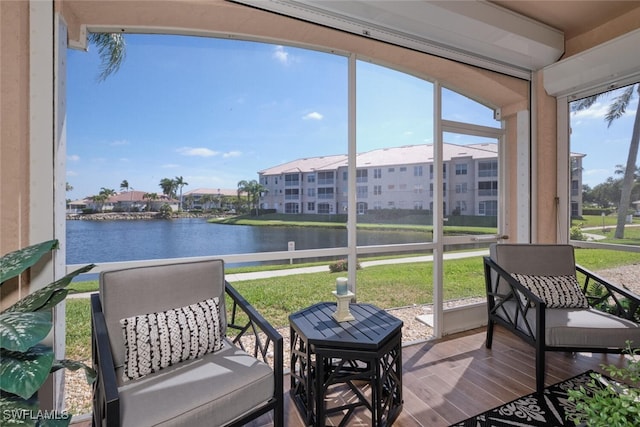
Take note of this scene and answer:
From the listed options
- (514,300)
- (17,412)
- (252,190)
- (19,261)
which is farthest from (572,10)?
(17,412)

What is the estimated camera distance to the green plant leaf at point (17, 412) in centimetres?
97

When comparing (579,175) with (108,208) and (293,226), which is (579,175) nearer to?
(293,226)

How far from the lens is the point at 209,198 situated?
94.1 inches

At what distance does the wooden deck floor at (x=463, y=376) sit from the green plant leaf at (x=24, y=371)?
1285 millimetres

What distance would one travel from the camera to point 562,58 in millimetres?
3264

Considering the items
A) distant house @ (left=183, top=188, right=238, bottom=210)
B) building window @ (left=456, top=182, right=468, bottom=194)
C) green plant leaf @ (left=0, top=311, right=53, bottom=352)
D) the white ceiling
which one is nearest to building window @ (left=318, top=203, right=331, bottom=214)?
distant house @ (left=183, top=188, right=238, bottom=210)

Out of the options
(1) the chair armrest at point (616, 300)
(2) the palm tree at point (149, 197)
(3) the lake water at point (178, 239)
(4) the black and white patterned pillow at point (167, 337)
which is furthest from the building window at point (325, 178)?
(1) the chair armrest at point (616, 300)

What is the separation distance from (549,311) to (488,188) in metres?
1.51

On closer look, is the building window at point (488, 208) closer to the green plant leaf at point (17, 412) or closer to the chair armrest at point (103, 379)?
the chair armrest at point (103, 379)

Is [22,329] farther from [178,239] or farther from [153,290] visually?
[178,239]

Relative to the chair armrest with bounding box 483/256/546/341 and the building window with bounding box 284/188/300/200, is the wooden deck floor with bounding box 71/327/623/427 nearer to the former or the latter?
the chair armrest with bounding box 483/256/546/341

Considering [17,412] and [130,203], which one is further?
[130,203]

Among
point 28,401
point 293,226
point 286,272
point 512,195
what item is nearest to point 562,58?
point 512,195

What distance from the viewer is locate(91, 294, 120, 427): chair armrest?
1.17 meters
